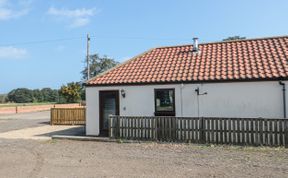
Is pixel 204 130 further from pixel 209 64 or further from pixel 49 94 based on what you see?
pixel 49 94

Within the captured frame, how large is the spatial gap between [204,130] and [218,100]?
5.88 ft

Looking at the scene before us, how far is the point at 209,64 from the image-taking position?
16.3 m

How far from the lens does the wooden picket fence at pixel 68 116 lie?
2619cm

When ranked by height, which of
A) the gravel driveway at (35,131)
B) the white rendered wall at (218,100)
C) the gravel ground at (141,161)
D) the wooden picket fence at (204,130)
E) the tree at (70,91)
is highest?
the tree at (70,91)

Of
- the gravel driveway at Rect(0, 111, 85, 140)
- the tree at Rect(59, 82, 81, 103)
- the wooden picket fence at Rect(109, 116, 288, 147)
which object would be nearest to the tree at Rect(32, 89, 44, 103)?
the tree at Rect(59, 82, 81, 103)

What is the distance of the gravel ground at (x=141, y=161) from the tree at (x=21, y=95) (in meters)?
105

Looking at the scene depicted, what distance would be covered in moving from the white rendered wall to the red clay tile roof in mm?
310

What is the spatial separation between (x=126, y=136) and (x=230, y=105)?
4300mm

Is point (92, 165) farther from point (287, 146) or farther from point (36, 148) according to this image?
point (287, 146)

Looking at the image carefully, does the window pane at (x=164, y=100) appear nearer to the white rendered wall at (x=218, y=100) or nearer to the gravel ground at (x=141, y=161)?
the white rendered wall at (x=218, y=100)

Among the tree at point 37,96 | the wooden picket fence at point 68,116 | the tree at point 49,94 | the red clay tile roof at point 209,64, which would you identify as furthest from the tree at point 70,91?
the tree at point 37,96

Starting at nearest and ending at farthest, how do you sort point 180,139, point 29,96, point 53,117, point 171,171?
point 171,171, point 180,139, point 53,117, point 29,96

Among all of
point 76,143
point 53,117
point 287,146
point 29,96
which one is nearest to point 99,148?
point 76,143

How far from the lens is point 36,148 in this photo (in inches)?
543
